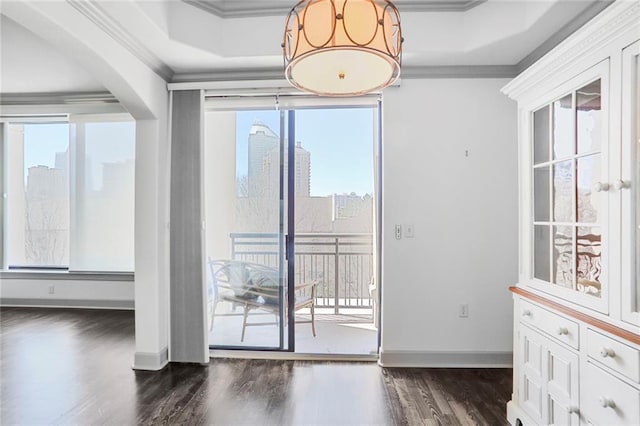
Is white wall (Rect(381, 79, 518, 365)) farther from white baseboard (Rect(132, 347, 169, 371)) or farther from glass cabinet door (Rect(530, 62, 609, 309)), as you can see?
white baseboard (Rect(132, 347, 169, 371))

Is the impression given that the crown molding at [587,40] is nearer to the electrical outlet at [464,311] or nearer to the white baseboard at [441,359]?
the electrical outlet at [464,311]

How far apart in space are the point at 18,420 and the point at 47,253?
11.0ft

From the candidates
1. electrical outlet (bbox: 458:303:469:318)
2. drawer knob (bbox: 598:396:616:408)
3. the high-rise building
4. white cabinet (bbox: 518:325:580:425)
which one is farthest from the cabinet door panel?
the high-rise building

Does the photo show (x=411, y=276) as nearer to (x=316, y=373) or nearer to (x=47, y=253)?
(x=316, y=373)

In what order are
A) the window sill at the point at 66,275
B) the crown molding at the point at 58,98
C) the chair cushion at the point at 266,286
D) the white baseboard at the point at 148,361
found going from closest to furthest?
the white baseboard at the point at 148,361
the chair cushion at the point at 266,286
the crown molding at the point at 58,98
the window sill at the point at 66,275

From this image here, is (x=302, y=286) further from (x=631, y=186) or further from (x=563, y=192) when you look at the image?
(x=631, y=186)

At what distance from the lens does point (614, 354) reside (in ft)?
4.59

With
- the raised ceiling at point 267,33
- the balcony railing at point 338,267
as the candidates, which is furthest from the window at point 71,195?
the balcony railing at point 338,267

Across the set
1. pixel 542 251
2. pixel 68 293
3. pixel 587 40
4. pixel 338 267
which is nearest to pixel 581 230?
pixel 542 251

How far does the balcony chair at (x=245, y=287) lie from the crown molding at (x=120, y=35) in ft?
5.70

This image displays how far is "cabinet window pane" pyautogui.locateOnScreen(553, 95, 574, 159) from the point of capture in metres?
1.74

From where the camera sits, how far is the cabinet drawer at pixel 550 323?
1.65m

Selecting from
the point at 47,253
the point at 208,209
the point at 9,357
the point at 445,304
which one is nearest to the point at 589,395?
the point at 445,304

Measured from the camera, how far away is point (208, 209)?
3.22 metres
